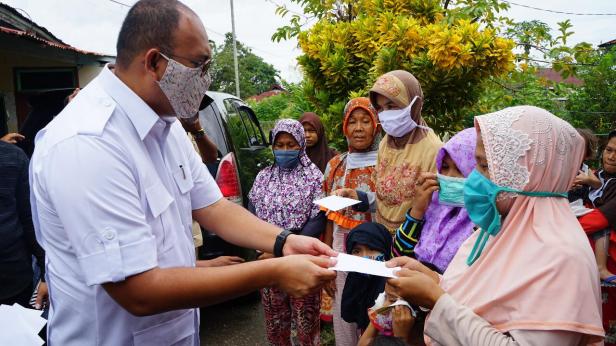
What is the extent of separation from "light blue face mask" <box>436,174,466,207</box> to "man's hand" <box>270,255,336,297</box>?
3.45 feet

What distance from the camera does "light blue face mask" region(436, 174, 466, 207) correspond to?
94.3 inches

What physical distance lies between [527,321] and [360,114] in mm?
2396

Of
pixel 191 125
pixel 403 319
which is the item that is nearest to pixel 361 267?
pixel 403 319

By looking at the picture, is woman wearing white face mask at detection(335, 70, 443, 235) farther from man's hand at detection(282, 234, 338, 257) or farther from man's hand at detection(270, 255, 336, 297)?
man's hand at detection(270, 255, 336, 297)

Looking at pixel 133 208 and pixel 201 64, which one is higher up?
pixel 201 64

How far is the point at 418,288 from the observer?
66.5 inches

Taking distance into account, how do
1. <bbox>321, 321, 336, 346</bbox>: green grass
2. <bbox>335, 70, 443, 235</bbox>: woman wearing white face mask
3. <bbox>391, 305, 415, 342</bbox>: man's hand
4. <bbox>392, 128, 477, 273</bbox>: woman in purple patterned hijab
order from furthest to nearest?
<bbox>321, 321, 336, 346</bbox>: green grass → <bbox>335, 70, 443, 235</bbox>: woman wearing white face mask → <bbox>392, 128, 477, 273</bbox>: woman in purple patterned hijab → <bbox>391, 305, 415, 342</bbox>: man's hand

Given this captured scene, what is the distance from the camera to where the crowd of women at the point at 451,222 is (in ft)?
4.92

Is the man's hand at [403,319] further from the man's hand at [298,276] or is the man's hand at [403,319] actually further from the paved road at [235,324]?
the paved road at [235,324]

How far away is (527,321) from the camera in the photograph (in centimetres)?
147

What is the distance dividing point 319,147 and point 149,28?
313cm

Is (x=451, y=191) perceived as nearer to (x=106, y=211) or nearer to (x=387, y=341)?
(x=387, y=341)

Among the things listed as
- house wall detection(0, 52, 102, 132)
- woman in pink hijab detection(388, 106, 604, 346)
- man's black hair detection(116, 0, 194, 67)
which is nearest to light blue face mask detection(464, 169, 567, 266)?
woman in pink hijab detection(388, 106, 604, 346)

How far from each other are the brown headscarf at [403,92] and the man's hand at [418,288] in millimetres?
1623
